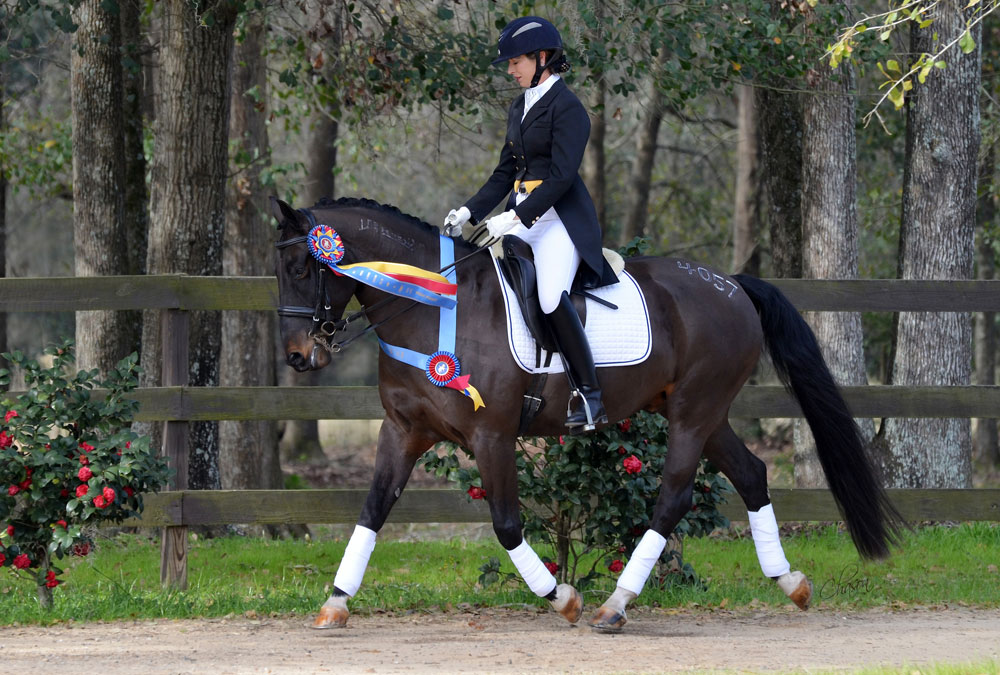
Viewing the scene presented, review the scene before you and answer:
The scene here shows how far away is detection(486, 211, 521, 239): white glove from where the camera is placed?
5.32 meters

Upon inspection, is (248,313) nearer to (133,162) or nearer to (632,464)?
(133,162)

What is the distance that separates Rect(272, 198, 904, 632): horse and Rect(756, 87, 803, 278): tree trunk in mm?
4356

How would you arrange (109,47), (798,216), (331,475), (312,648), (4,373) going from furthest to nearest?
(331,475) → (798,216) → (109,47) → (4,373) → (312,648)

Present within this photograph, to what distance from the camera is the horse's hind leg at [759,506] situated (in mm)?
5926

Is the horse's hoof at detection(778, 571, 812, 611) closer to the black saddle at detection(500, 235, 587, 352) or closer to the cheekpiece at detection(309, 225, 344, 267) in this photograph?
the black saddle at detection(500, 235, 587, 352)

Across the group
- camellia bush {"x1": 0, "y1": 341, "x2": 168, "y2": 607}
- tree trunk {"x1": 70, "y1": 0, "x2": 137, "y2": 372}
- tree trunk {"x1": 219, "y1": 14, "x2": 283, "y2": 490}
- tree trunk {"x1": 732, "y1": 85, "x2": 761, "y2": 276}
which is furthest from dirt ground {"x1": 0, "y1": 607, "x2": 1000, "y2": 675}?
tree trunk {"x1": 732, "y1": 85, "x2": 761, "y2": 276}

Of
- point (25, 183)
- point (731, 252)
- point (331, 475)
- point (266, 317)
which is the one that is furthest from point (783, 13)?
point (731, 252)

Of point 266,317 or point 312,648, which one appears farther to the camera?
point 266,317

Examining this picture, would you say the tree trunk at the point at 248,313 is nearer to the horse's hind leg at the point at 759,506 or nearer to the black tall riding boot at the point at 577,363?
the horse's hind leg at the point at 759,506

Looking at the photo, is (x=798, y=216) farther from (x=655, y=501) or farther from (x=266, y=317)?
(x=266, y=317)

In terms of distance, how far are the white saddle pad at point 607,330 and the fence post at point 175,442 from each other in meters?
2.21

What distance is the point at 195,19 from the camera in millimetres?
7566

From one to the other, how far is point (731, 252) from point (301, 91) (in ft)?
40.8

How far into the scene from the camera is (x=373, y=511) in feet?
18.0
